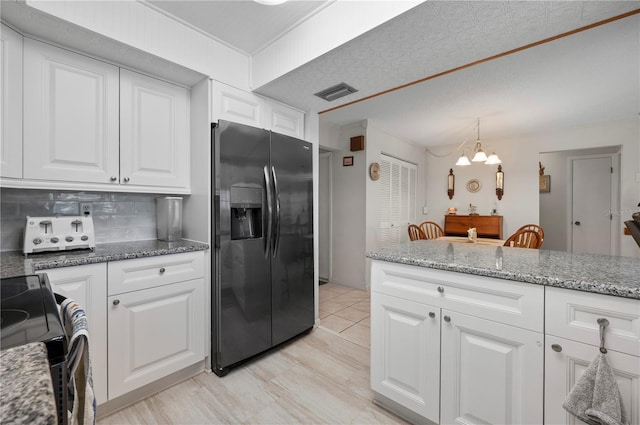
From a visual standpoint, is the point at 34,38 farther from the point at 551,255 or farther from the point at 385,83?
the point at 551,255

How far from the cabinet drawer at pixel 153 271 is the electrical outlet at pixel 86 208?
0.64 metres

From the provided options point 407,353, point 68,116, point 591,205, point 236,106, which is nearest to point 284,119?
point 236,106

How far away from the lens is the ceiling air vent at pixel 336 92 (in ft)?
7.26

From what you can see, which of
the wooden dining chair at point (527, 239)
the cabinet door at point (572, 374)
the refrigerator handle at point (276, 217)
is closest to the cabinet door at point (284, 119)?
the refrigerator handle at point (276, 217)

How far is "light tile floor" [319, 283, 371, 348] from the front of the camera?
261 cm

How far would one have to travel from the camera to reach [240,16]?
181 cm

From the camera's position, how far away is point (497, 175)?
4871mm

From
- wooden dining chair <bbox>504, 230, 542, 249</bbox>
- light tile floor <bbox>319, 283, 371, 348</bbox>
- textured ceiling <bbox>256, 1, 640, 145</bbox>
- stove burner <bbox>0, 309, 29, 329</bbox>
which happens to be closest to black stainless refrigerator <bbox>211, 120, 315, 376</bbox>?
light tile floor <bbox>319, 283, 371, 348</bbox>

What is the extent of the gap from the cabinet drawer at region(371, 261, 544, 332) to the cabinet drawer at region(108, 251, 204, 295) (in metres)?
1.26

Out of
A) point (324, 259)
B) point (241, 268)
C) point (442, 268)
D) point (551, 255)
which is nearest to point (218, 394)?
point (241, 268)

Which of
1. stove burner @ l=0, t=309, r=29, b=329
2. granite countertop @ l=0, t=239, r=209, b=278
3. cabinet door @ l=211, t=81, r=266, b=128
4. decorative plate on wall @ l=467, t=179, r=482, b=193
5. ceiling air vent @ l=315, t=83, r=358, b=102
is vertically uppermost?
ceiling air vent @ l=315, t=83, r=358, b=102

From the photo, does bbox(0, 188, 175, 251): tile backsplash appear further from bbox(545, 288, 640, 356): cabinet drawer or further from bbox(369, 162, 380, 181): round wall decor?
bbox(369, 162, 380, 181): round wall decor

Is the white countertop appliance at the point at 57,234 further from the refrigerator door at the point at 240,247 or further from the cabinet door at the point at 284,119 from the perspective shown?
the cabinet door at the point at 284,119

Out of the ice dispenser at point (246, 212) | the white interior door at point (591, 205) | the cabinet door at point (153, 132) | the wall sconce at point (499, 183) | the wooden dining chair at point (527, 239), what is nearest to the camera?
the cabinet door at point (153, 132)
